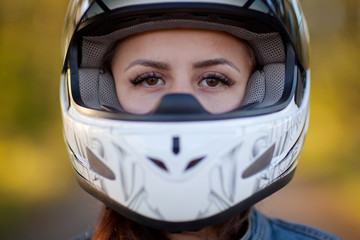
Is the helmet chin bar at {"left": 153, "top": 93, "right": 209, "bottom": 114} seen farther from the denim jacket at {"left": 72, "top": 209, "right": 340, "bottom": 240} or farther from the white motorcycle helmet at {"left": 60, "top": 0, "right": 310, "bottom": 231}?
the denim jacket at {"left": 72, "top": 209, "right": 340, "bottom": 240}

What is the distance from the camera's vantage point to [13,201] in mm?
4023

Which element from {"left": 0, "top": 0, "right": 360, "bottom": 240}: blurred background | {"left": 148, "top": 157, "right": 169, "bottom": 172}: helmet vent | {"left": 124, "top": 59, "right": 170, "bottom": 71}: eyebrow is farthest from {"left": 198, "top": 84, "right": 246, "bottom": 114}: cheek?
{"left": 0, "top": 0, "right": 360, "bottom": 240}: blurred background

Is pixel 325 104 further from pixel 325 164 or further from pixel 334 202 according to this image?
pixel 334 202

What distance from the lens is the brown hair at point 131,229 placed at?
1400mm

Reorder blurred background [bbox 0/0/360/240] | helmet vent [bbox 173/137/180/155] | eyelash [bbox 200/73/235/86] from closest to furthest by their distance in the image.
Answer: helmet vent [bbox 173/137/180/155] → eyelash [bbox 200/73/235/86] → blurred background [bbox 0/0/360/240]

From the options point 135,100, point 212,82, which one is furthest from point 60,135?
point 212,82

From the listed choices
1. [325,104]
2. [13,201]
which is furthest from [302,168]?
[13,201]

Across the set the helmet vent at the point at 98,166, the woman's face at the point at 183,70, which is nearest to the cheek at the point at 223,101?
the woman's face at the point at 183,70

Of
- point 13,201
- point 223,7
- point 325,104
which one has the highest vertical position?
point 223,7

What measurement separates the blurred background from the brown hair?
2345 millimetres

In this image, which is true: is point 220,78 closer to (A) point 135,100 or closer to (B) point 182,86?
(B) point 182,86

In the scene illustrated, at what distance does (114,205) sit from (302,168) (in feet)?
14.8

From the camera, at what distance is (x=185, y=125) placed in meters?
1.19

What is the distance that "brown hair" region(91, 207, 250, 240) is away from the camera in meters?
1.40
